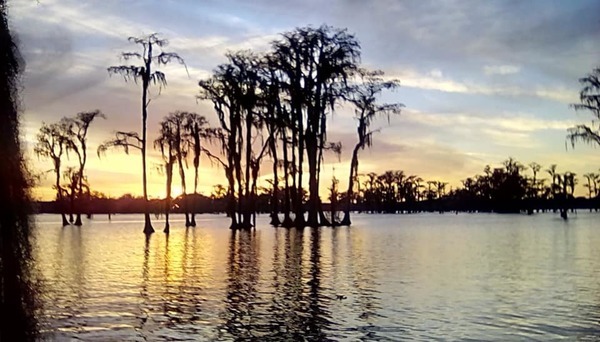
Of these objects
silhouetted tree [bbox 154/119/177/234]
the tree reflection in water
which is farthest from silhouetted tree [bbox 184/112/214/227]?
the tree reflection in water

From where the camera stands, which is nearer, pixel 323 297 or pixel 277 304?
pixel 277 304

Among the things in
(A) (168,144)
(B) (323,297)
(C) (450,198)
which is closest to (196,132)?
(A) (168,144)

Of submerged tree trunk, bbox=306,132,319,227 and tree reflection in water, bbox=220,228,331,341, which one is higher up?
submerged tree trunk, bbox=306,132,319,227

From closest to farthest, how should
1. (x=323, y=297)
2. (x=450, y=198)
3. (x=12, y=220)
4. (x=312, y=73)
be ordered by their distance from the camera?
(x=12, y=220), (x=323, y=297), (x=312, y=73), (x=450, y=198)

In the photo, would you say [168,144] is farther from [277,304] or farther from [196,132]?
[277,304]

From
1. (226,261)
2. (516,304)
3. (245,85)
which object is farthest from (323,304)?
(245,85)

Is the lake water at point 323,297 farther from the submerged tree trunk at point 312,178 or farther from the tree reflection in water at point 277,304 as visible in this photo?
the submerged tree trunk at point 312,178

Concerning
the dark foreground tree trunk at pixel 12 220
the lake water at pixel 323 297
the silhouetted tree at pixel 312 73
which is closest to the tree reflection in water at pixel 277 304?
the lake water at pixel 323 297

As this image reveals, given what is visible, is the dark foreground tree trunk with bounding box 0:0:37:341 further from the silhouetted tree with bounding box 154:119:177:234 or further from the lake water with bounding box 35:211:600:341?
the silhouetted tree with bounding box 154:119:177:234

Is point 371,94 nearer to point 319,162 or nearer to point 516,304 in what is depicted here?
point 319,162

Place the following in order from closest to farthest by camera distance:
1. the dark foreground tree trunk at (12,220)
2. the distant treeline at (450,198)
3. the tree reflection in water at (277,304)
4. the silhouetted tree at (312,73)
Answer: the dark foreground tree trunk at (12,220) → the tree reflection in water at (277,304) → the silhouetted tree at (312,73) → the distant treeline at (450,198)

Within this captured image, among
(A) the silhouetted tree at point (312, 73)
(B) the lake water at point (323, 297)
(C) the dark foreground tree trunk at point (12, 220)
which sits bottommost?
(B) the lake water at point (323, 297)

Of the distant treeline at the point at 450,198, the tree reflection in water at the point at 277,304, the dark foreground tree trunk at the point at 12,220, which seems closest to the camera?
the dark foreground tree trunk at the point at 12,220

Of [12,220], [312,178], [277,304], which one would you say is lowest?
[277,304]
